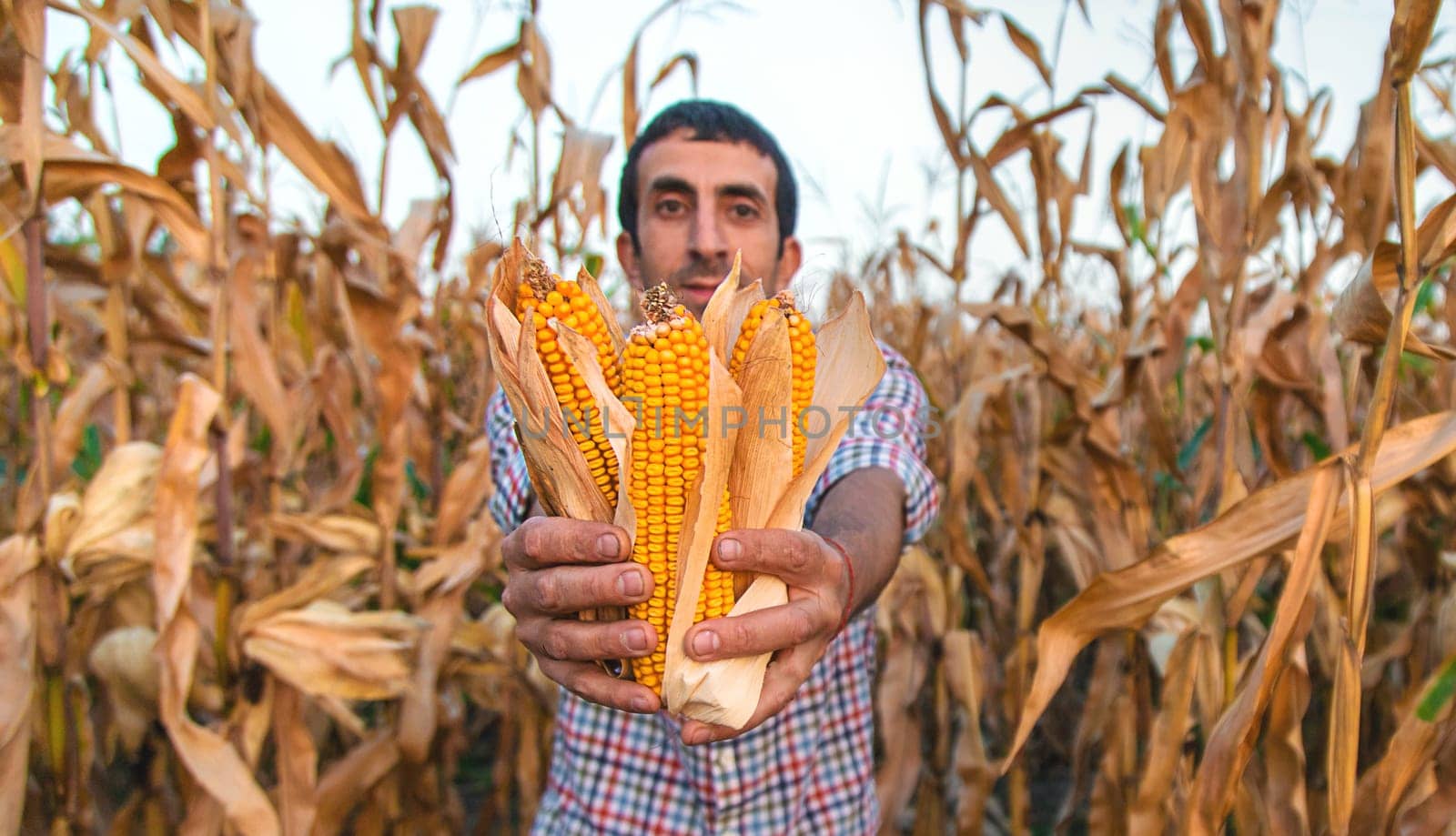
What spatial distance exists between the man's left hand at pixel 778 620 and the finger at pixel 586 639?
5 centimetres

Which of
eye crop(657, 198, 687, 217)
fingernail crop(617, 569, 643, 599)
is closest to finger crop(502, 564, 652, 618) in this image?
fingernail crop(617, 569, 643, 599)

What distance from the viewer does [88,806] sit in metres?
1.63

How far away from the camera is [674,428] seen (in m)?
0.75

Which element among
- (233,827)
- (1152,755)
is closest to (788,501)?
(1152,755)

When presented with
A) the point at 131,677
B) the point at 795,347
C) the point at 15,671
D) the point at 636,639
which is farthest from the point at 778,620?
the point at 131,677

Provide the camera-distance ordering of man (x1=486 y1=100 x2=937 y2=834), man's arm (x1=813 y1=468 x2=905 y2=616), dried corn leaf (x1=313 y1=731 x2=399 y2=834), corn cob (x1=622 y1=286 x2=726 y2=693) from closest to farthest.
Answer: corn cob (x1=622 y1=286 x2=726 y2=693)
man's arm (x1=813 y1=468 x2=905 y2=616)
man (x1=486 y1=100 x2=937 y2=834)
dried corn leaf (x1=313 y1=731 x2=399 y2=834)

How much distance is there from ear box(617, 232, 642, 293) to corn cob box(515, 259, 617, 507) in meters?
0.80

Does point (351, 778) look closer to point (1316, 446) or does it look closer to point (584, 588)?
point (584, 588)

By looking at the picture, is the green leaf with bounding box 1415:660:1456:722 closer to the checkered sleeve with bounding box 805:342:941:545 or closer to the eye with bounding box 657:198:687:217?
the checkered sleeve with bounding box 805:342:941:545

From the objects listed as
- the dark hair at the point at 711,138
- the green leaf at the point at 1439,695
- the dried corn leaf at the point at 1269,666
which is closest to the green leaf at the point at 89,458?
the dark hair at the point at 711,138

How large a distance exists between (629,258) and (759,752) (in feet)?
3.28

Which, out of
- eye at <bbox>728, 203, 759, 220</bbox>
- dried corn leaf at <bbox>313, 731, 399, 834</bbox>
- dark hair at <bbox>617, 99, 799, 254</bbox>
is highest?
dark hair at <bbox>617, 99, 799, 254</bbox>

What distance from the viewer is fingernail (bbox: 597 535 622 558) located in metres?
0.75

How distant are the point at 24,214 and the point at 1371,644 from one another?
3098 millimetres
